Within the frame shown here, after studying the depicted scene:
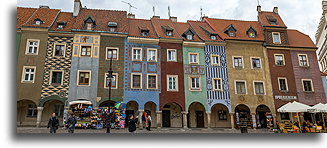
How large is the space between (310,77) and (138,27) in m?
7.32

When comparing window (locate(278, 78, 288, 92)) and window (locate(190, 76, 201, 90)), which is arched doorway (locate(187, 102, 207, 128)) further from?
window (locate(278, 78, 288, 92))

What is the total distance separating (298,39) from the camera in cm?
941

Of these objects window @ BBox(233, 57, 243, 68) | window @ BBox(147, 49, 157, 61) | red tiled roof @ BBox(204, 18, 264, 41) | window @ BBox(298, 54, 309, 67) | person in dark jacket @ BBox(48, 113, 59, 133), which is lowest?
person in dark jacket @ BBox(48, 113, 59, 133)

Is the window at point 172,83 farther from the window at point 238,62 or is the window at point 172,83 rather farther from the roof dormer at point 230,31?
the roof dormer at point 230,31

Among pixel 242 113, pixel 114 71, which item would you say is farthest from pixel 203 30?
pixel 114 71

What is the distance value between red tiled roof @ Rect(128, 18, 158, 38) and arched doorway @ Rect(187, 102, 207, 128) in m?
3.65

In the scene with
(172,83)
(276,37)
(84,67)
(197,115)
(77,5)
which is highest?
(77,5)

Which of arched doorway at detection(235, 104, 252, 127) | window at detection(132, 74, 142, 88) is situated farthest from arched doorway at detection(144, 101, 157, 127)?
arched doorway at detection(235, 104, 252, 127)

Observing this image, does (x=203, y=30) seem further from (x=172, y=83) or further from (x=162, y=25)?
(x=172, y=83)

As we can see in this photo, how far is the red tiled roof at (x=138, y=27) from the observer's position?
433 inches

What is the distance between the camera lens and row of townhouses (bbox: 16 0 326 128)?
8320mm

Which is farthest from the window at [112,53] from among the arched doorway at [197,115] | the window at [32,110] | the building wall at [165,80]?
the arched doorway at [197,115]

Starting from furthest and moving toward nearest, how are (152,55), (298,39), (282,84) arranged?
(152,55) → (298,39) → (282,84)

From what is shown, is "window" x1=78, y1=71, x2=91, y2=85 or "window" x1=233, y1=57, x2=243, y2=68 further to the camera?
"window" x1=233, y1=57, x2=243, y2=68
